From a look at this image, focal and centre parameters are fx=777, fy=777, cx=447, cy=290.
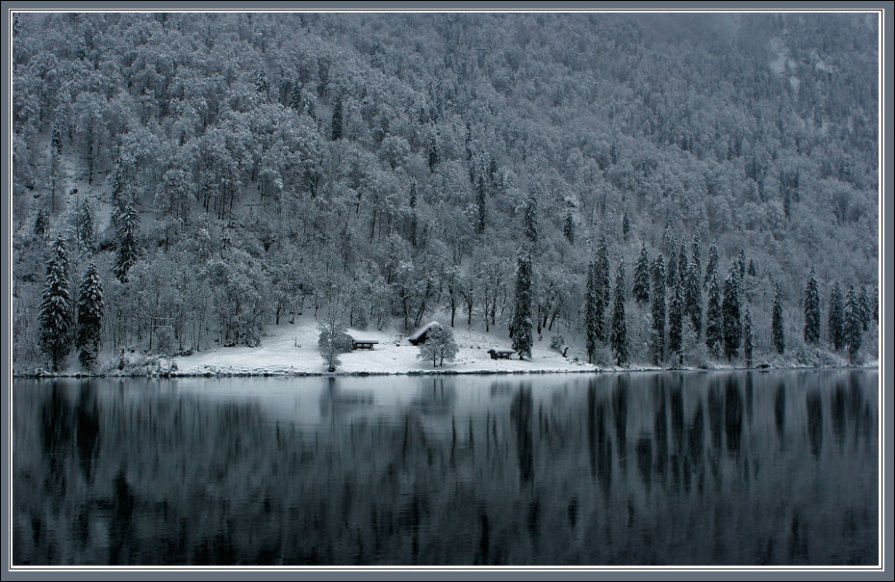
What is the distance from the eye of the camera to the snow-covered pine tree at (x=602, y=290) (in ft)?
400

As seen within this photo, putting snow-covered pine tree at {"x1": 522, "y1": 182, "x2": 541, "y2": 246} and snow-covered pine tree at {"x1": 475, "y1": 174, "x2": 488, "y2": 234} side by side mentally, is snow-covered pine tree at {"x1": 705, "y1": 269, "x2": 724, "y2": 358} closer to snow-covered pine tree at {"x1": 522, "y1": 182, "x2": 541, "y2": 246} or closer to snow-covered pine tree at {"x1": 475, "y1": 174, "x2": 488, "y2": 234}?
snow-covered pine tree at {"x1": 522, "y1": 182, "x2": 541, "y2": 246}

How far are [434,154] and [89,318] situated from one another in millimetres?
96302

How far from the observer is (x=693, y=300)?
444ft

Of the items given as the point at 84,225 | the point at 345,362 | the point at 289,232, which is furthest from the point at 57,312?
the point at 289,232

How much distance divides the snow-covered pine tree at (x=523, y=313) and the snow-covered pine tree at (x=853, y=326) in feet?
208

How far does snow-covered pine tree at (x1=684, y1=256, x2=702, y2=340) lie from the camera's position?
134625mm

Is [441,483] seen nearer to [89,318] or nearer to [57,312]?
[57,312]

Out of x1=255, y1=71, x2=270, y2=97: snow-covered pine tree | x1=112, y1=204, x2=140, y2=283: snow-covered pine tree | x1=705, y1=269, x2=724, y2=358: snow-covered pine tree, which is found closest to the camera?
x1=112, y1=204, x2=140, y2=283: snow-covered pine tree

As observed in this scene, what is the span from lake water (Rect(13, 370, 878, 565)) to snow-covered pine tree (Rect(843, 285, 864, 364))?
8763cm

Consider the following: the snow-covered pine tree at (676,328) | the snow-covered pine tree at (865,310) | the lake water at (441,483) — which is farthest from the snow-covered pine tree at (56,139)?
the snow-covered pine tree at (865,310)

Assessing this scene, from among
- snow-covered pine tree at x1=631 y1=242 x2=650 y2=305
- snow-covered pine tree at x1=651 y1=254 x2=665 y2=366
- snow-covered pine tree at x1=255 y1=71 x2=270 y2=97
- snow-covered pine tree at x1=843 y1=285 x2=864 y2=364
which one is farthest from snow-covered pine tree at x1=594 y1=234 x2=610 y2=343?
snow-covered pine tree at x1=255 y1=71 x2=270 y2=97

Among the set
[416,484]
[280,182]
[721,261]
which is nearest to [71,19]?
[280,182]

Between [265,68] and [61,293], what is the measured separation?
10284cm

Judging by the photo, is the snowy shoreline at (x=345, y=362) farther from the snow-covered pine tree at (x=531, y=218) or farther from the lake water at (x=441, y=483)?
the snow-covered pine tree at (x=531, y=218)
